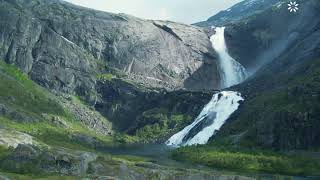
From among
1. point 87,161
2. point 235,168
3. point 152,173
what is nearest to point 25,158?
point 87,161

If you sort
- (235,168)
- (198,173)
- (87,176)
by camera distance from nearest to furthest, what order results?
(87,176)
(198,173)
(235,168)

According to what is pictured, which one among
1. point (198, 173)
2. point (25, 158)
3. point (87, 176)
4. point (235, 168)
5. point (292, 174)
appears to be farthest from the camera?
point (235, 168)

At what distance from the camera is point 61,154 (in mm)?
140625

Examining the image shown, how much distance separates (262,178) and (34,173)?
6463cm

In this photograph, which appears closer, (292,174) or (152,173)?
(152,173)

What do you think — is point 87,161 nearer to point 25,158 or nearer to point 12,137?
point 25,158

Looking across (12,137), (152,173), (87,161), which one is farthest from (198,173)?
(12,137)

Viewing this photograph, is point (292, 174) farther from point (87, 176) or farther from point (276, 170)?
point (87, 176)

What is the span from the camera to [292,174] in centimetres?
18325

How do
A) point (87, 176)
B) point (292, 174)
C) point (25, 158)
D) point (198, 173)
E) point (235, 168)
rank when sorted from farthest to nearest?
point (235, 168)
point (292, 174)
point (198, 173)
point (25, 158)
point (87, 176)

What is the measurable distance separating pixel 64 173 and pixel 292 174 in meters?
79.4

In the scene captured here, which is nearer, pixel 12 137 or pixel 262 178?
pixel 262 178

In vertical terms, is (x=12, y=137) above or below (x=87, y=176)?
above

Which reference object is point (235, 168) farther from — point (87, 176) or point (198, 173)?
point (87, 176)
